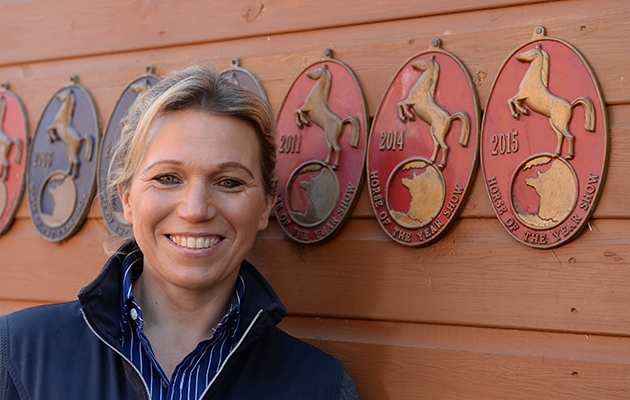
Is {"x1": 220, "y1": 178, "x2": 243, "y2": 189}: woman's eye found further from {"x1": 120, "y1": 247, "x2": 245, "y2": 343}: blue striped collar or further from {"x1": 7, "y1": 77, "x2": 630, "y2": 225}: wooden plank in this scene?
{"x1": 7, "y1": 77, "x2": 630, "y2": 225}: wooden plank

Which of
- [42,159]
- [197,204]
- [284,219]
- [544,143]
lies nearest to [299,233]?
[284,219]

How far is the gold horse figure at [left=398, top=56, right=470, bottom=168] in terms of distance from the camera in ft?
4.72

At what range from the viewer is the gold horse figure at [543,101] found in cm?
127

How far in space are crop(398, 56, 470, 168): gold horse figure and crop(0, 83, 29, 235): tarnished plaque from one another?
1430mm

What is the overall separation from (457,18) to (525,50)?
0.69ft

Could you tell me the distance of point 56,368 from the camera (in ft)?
4.14

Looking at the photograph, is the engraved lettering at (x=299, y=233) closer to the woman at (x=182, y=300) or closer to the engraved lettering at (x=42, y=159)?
the woman at (x=182, y=300)

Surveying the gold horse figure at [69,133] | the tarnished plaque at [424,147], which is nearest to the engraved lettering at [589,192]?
the tarnished plaque at [424,147]

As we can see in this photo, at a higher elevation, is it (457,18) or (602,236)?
(457,18)

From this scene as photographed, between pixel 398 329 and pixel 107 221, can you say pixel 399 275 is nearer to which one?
pixel 398 329

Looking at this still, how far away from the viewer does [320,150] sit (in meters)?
1.63

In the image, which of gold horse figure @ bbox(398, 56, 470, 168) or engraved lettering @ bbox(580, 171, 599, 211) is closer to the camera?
engraved lettering @ bbox(580, 171, 599, 211)

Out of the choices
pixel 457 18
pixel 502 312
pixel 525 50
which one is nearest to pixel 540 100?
pixel 525 50

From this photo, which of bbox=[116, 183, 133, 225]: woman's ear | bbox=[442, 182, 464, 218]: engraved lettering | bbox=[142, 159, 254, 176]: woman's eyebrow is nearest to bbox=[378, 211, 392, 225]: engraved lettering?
bbox=[442, 182, 464, 218]: engraved lettering
